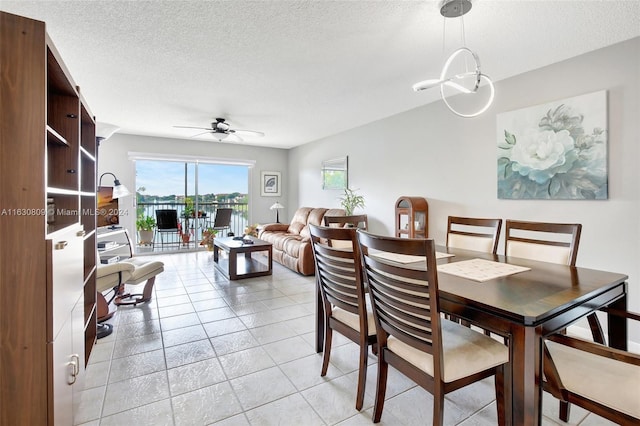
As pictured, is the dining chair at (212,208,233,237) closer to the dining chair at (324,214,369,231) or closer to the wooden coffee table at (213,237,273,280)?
the wooden coffee table at (213,237,273,280)

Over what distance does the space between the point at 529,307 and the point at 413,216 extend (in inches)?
107

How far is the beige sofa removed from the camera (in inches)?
178

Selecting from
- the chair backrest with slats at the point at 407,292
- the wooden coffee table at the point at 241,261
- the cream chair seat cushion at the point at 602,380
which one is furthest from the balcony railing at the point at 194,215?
the cream chair seat cushion at the point at 602,380

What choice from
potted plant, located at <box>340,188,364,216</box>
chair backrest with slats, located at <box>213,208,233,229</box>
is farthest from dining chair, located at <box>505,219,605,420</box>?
chair backrest with slats, located at <box>213,208,233,229</box>

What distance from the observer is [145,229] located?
6238 millimetres

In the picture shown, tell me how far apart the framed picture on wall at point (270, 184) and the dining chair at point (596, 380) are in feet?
21.7

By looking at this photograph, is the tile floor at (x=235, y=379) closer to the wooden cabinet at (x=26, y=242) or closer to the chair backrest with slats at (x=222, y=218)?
the wooden cabinet at (x=26, y=242)

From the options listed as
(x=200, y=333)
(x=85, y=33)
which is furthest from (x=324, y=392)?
(x=85, y=33)

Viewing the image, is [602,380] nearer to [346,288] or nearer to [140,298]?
[346,288]

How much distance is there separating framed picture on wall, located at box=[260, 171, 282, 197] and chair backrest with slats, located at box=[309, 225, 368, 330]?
567 centimetres

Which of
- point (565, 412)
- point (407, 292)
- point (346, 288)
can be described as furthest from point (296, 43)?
point (565, 412)

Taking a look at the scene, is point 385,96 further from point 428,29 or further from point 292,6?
point 292,6

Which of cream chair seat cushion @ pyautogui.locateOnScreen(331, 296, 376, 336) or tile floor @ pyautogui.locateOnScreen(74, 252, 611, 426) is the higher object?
cream chair seat cushion @ pyautogui.locateOnScreen(331, 296, 376, 336)

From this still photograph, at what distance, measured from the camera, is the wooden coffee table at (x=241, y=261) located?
430 cm
